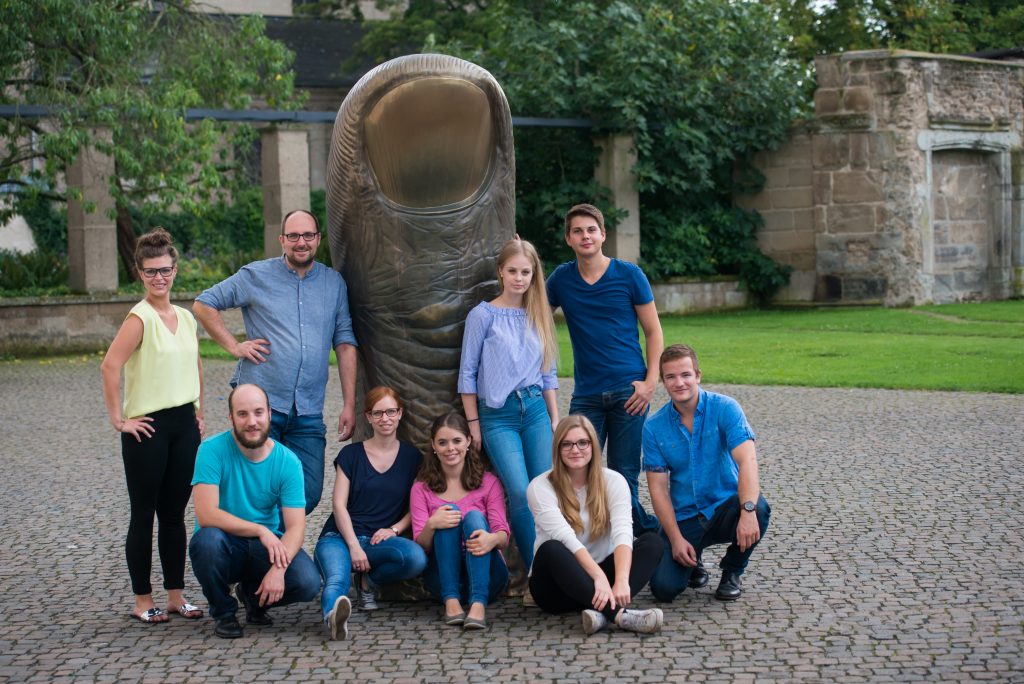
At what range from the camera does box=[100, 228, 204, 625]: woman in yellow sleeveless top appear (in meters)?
5.07

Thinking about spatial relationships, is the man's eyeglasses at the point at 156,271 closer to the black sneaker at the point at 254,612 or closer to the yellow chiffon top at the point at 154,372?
the yellow chiffon top at the point at 154,372

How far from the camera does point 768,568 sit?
226 inches

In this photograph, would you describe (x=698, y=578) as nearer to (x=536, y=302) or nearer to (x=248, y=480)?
(x=536, y=302)

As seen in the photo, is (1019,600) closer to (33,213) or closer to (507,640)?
(507,640)

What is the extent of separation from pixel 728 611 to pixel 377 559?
4.50ft

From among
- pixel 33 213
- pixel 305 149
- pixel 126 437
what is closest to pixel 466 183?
pixel 126 437

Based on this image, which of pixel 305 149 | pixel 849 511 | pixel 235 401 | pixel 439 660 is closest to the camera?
pixel 439 660

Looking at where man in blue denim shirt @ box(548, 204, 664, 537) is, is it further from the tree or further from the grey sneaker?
the tree

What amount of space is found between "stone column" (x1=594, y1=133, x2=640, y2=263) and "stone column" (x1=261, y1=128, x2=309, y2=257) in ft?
15.0

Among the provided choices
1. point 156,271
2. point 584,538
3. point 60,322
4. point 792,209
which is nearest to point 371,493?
point 584,538

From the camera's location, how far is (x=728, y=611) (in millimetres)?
5105

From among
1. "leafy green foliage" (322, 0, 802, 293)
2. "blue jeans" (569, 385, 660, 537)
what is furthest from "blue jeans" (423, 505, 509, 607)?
"leafy green foliage" (322, 0, 802, 293)

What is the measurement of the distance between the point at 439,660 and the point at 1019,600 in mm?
2251

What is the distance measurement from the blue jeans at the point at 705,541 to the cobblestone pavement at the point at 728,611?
0.30 ft
